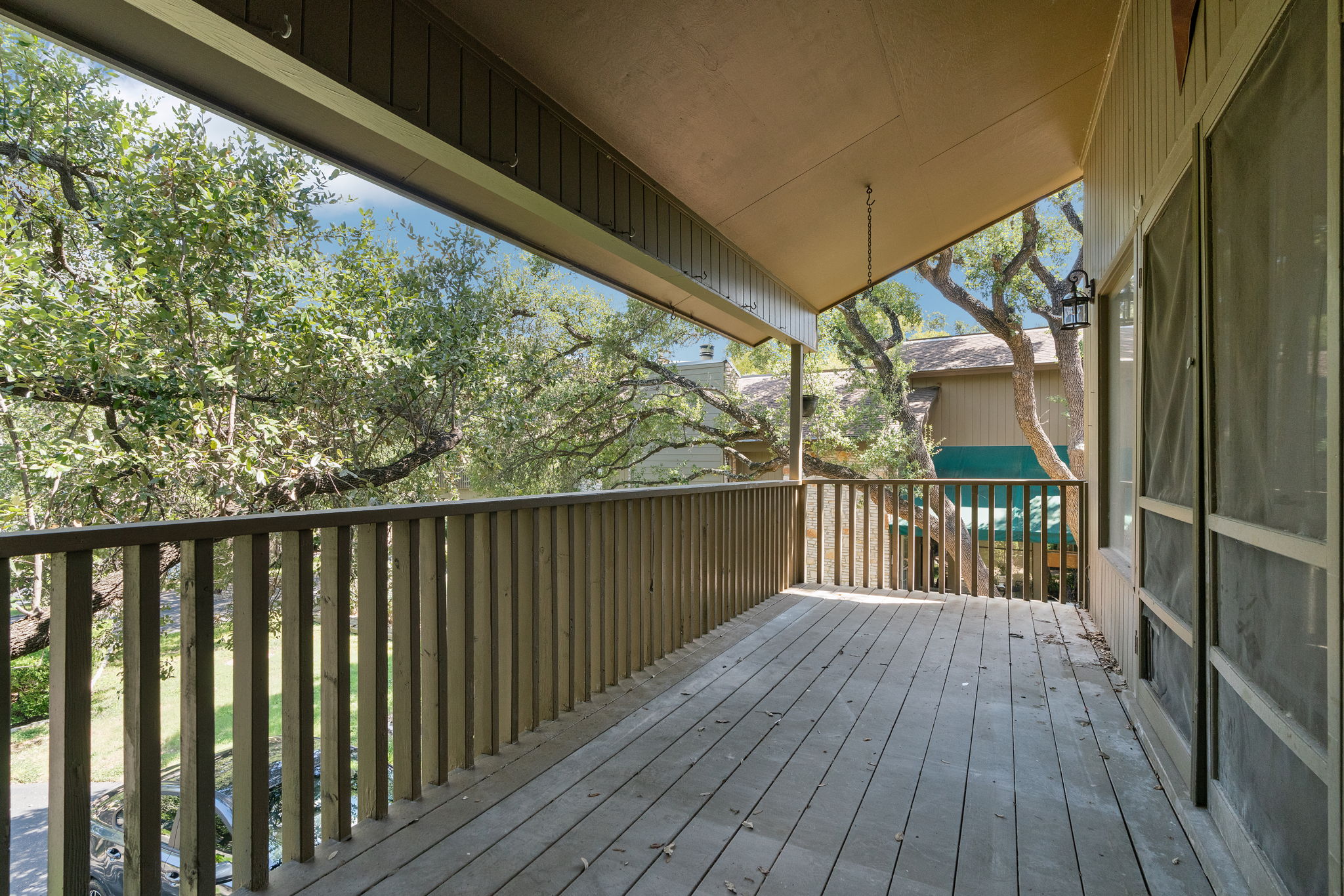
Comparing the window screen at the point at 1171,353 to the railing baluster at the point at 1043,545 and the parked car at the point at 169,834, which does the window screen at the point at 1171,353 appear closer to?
the railing baluster at the point at 1043,545

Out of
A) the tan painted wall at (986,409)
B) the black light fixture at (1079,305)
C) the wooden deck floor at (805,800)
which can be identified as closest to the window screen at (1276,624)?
the wooden deck floor at (805,800)

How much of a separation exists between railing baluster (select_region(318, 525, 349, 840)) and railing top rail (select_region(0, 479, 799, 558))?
81 mm

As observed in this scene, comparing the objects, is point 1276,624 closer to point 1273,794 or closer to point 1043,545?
point 1273,794

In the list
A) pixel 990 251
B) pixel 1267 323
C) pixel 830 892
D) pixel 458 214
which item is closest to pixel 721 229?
pixel 458 214

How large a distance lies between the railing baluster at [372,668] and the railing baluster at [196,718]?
457mm

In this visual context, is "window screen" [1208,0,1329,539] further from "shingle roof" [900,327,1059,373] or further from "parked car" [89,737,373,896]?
"shingle roof" [900,327,1059,373]

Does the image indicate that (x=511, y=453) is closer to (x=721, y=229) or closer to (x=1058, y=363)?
(x=721, y=229)

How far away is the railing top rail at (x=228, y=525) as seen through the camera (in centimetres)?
127

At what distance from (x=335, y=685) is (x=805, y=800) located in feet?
4.72

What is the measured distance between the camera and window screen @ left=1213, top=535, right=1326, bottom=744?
1.36 metres

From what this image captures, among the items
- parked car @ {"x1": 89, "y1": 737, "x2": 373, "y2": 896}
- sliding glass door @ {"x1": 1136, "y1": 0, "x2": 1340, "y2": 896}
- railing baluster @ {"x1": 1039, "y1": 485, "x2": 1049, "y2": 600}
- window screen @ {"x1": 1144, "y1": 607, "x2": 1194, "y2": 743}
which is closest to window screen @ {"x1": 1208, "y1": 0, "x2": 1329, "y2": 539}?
sliding glass door @ {"x1": 1136, "y1": 0, "x2": 1340, "y2": 896}

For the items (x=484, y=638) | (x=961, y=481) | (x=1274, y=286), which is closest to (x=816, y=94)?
(x=1274, y=286)

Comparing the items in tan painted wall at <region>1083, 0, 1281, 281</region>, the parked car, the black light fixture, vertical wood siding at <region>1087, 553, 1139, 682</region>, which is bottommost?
the parked car

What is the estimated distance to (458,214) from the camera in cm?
306
